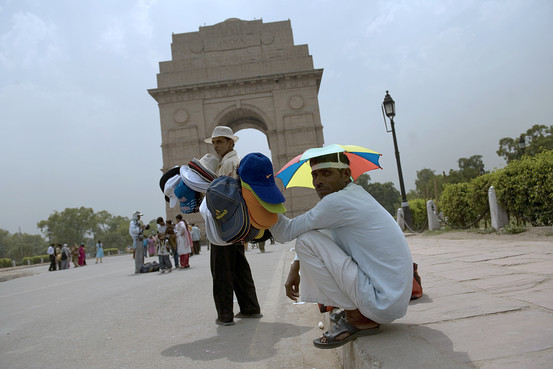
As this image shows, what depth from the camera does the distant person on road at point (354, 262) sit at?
2.05 metres

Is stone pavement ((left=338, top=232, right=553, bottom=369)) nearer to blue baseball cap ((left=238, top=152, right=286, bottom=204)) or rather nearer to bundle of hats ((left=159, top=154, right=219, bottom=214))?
blue baseball cap ((left=238, top=152, right=286, bottom=204))

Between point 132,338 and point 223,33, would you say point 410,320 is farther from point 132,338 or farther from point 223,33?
point 223,33

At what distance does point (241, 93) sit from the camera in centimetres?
2967

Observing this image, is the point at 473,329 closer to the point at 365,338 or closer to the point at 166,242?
the point at 365,338

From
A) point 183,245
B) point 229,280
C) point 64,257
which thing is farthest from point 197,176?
point 64,257

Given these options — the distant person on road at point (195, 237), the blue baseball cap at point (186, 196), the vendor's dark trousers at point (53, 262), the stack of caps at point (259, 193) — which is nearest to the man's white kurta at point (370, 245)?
the stack of caps at point (259, 193)

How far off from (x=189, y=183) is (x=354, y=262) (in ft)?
4.61

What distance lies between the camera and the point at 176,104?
2973 centimetres

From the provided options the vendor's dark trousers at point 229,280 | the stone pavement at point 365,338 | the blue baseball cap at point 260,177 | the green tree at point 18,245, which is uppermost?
the green tree at point 18,245

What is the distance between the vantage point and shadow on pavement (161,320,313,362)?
2695 mm

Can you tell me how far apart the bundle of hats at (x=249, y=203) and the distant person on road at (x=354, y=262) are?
0.14 m

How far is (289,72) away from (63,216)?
61685 millimetres

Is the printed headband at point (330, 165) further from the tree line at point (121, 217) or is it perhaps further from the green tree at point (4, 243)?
the green tree at point (4, 243)

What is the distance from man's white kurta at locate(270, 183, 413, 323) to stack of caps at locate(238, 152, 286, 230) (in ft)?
0.47
